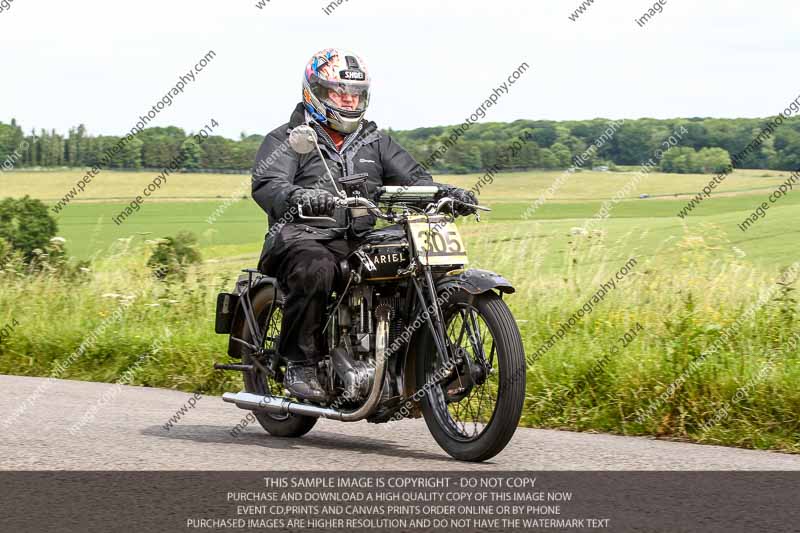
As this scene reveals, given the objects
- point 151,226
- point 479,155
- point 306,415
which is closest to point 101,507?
point 306,415

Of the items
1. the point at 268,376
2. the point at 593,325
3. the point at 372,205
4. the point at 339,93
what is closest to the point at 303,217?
the point at 372,205

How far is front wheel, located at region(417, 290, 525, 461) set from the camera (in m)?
5.52

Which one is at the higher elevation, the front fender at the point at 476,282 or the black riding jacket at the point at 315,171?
the black riding jacket at the point at 315,171

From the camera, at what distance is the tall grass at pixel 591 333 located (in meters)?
7.18

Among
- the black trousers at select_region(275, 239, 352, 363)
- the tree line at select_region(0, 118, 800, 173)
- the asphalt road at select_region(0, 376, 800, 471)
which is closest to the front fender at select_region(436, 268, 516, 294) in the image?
the black trousers at select_region(275, 239, 352, 363)

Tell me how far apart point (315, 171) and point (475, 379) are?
1737 mm

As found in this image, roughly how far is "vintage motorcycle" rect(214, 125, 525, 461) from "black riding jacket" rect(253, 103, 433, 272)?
0.50 feet

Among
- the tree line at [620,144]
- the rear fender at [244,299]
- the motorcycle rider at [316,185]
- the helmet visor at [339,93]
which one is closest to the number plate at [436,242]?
the motorcycle rider at [316,185]

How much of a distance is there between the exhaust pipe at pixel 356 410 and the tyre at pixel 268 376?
6.9 inches

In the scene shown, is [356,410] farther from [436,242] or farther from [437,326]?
[436,242]

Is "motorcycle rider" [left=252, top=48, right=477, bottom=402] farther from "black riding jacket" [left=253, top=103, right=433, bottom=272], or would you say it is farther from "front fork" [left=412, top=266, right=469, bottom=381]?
"front fork" [left=412, top=266, right=469, bottom=381]

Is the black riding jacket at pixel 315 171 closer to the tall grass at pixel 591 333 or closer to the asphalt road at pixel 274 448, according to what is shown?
the asphalt road at pixel 274 448

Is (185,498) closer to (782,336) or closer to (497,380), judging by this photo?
(497,380)

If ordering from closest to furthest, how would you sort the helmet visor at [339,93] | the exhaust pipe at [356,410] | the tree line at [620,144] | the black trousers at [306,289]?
the exhaust pipe at [356,410]
the black trousers at [306,289]
the helmet visor at [339,93]
the tree line at [620,144]
